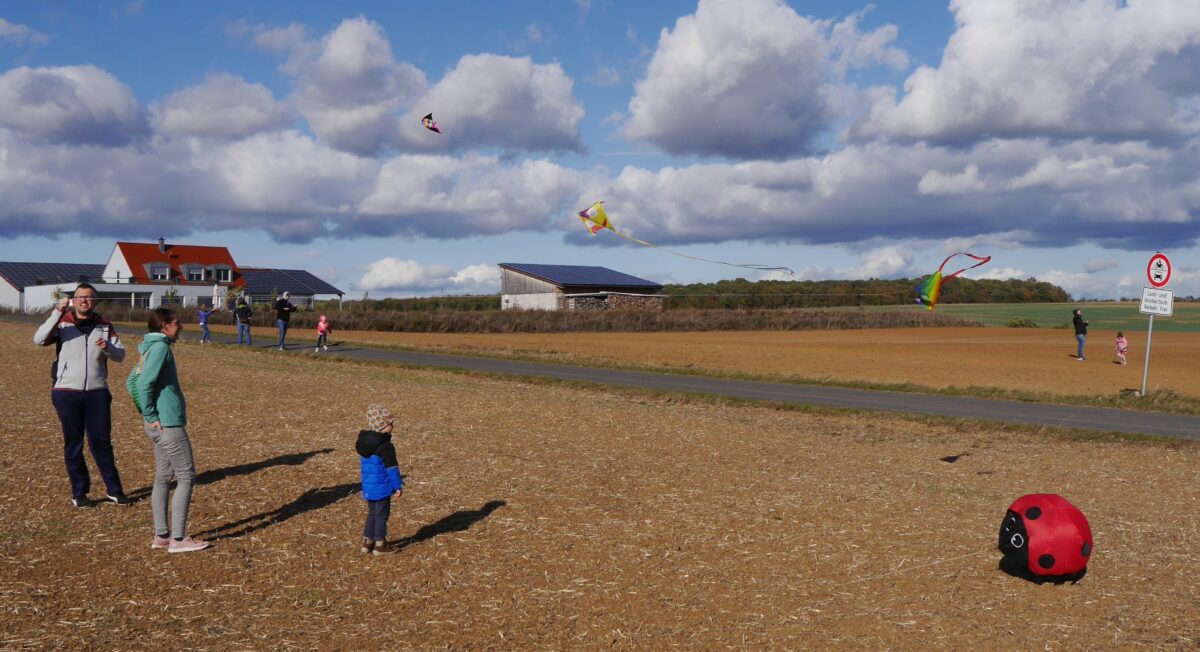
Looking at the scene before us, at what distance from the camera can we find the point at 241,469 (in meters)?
11.2

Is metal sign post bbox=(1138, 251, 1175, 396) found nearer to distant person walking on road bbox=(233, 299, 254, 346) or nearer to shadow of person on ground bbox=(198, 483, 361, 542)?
shadow of person on ground bbox=(198, 483, 361, 542)

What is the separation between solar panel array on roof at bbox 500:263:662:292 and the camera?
244 feet

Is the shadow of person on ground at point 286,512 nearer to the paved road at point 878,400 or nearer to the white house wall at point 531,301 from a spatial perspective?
the paved road at point 878,400

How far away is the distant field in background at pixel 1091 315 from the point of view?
7612cm

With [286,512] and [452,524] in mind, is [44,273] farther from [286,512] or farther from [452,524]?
[452,524]

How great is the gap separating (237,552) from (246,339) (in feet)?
91.8

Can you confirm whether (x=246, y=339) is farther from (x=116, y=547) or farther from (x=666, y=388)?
(x=116, y=547)

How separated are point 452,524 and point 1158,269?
65.6 ft

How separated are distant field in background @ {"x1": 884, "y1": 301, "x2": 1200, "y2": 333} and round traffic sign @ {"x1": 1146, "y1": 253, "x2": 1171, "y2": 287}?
5462cm

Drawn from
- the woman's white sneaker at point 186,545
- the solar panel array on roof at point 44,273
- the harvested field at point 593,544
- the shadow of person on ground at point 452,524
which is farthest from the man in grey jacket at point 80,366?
the solar panel array on roof at point 44,273

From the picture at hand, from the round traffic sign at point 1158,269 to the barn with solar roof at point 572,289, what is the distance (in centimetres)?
4991

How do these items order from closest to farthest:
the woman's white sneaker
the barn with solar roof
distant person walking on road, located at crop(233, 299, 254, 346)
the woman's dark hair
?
the woman's dark hair → the woman's white sneaker → distant person walking on road, located at crop(233, 299, 254, 346) → the barn with solar roof

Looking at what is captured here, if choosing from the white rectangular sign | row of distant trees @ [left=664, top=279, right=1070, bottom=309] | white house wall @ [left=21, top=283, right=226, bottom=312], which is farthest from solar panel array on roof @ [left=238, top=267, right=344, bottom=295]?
the white rectangular sign

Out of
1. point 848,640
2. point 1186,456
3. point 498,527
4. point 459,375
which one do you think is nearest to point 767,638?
point 848,640
